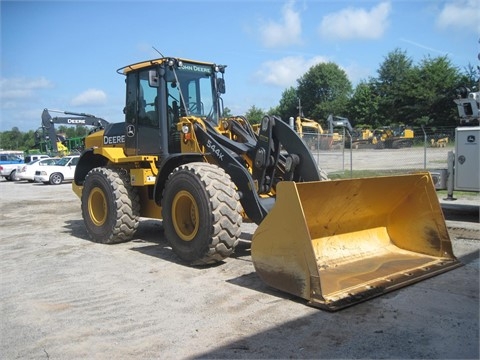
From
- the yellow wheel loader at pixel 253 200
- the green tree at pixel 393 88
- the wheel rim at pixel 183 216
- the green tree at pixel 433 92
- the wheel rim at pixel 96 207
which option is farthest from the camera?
the green tree at pixel 393 88

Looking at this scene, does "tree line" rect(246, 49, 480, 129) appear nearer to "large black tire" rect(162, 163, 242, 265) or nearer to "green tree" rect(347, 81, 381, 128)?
"green tree" rect(347, 81, 381, 128)

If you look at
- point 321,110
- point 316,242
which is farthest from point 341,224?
point 321,110

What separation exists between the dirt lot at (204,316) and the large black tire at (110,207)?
92 centimetres

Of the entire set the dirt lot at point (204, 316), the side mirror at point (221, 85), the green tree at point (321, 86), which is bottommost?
the dirt lot at point (204, 316)

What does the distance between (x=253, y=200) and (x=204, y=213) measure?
0.71m

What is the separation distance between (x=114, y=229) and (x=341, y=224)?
12.5ft

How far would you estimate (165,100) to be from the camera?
7414 mm

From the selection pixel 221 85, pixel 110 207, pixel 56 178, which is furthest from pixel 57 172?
pixel 221 85

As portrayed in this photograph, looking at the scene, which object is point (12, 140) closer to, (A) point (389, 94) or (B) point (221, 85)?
(A) point (389, 94)

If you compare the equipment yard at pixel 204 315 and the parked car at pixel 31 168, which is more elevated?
the parked car at pixel 31 168

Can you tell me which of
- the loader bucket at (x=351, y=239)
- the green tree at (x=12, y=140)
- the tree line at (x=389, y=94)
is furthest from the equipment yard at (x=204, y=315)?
the green tree at (x=12, y=140)

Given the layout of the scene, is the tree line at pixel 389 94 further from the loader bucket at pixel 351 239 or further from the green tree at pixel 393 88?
the loader bucket at pixel 351 239

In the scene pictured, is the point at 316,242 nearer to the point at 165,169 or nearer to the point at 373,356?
the point at 373,356

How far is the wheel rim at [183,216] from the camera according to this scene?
634cm
